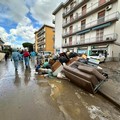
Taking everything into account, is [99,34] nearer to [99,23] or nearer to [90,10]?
[99,23]

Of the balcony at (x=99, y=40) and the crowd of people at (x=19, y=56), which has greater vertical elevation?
the balcony at (x=99, y=40)

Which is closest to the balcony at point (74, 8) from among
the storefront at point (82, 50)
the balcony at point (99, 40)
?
the balcony at point (99, 40)

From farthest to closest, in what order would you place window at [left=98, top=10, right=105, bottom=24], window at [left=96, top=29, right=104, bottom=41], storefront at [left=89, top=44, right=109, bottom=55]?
window at [left=96, top=29, right=104, bottom=41], window at [left=98, top=10, right=105, bottom=24], storefront at [left=89, top=44, right=109, bottom=55]

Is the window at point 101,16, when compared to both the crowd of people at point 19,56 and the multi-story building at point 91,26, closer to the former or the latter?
the multi-story building at point 91,26

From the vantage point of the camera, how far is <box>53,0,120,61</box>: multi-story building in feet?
56.3

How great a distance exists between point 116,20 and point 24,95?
17865 mm

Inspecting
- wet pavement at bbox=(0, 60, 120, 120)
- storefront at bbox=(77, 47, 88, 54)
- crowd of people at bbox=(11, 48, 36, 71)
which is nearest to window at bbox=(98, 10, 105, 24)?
storefront at bbox=(77, 47, 88, 54)

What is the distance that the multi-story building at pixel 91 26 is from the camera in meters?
17.2

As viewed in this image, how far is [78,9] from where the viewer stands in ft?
80.9

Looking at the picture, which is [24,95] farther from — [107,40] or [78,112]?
[107,40]

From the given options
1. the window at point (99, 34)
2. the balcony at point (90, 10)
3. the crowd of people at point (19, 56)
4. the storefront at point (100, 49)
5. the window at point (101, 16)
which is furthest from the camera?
the window at point (99, 34)

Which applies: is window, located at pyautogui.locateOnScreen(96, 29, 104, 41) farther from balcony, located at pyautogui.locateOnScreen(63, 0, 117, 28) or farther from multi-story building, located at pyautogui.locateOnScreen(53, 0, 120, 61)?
balcony, located at pyautogui.locateOnScreen(63, 0, 117, 28)

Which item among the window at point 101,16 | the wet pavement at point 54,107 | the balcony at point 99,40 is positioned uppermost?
the window at point 101,16

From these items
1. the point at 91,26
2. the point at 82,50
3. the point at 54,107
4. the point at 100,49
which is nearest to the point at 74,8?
the point at 91,26
